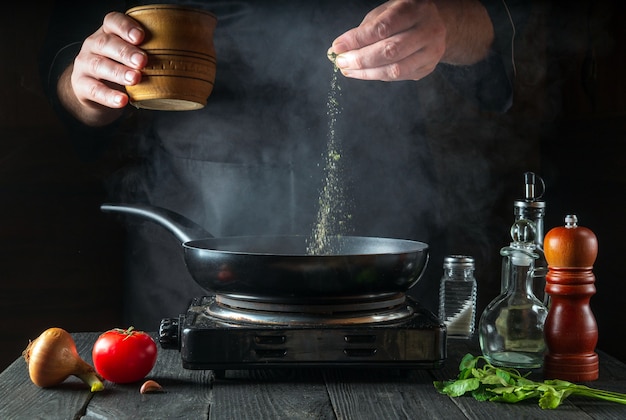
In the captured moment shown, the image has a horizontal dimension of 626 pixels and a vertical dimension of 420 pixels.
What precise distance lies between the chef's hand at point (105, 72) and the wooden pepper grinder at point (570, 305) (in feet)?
2.70

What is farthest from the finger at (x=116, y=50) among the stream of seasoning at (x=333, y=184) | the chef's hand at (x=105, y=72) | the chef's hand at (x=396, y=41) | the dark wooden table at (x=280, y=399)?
the stream of seasoning at (x=333, y=184)

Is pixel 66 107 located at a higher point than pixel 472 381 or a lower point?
higher

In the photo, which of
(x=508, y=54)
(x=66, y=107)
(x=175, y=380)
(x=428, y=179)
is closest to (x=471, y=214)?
(x=428, y=179)

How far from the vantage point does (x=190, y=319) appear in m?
1.20

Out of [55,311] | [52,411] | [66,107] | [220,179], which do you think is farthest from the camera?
[55,311]

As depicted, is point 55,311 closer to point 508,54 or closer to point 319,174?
point 319,174

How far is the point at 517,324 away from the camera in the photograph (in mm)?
1259

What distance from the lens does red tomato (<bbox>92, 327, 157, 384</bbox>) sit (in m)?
1.15

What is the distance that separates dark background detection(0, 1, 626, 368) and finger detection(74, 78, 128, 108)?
70cm

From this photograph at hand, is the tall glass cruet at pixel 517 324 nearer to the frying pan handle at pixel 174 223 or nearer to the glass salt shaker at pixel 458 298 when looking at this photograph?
the glass salt shaker at pixel 458 298

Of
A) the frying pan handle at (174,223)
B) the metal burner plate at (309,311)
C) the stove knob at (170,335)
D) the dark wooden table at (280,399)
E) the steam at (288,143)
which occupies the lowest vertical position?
the dark wooden table at (280,399)

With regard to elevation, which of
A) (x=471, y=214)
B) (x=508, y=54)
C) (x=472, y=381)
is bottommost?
(x=472, y=381)

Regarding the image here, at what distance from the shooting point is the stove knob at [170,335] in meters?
1.22

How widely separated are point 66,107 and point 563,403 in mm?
1493
